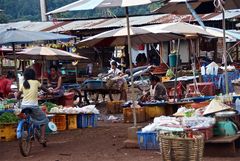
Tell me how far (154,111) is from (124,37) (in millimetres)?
2000

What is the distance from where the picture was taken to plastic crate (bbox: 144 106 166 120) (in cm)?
1363

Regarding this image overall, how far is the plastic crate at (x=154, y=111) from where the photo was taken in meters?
13.6

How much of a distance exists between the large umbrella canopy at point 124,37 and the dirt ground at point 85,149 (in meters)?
2.03

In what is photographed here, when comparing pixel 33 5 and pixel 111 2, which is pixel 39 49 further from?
pixel 33 5

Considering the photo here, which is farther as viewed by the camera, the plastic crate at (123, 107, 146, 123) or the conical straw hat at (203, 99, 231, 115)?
the plastic crate at (123, 107, 146, 123)

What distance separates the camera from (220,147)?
28.0ft

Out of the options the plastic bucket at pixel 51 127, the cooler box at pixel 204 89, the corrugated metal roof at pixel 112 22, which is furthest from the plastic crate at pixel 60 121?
the corrugated metal roof at pixel 112 22

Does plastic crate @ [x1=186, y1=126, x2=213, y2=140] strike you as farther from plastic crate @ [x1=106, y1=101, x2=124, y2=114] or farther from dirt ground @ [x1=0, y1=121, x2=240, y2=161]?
plastic crate @ [x1=106, y1=101, x2=124, y2=114]

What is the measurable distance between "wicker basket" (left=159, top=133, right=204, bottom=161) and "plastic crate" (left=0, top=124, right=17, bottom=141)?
490 cm

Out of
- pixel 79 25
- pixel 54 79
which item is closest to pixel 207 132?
pixel 54 79

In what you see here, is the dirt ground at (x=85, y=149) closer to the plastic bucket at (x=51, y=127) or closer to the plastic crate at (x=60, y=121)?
the plastic bucket at (x=51, y=127)

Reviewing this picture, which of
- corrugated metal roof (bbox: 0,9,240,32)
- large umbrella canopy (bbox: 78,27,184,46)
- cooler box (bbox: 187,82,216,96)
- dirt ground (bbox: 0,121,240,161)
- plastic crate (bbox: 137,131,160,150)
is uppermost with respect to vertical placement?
corrugated metal roof (bbox: 0,9,240,32)

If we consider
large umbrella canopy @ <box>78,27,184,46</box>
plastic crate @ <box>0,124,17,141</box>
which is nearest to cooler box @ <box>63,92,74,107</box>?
large umbrella canopy @ <box>78,27,184,46</box>

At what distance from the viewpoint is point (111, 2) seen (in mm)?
9164
